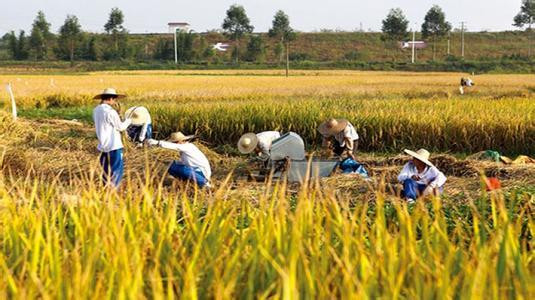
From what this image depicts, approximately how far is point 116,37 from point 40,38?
324 inches

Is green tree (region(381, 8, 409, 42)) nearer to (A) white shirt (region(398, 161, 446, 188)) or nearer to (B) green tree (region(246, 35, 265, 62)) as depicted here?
(B) green tree (region(246, 35, 265, 62))

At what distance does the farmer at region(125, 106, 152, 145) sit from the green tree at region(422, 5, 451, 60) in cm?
6614

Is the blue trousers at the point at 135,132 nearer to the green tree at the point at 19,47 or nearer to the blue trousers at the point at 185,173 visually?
the blue trousers at the point at 185,173

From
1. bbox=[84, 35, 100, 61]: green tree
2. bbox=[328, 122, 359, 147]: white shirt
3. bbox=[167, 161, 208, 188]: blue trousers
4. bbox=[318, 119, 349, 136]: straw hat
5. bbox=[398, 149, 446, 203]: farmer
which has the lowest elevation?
bbox=[167, 161, 208, 188]: blue trousers

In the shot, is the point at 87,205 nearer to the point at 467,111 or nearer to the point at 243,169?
the point at 243,169

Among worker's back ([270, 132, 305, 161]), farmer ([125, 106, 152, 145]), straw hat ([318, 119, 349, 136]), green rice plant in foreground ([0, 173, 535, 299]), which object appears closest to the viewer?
green rice plant in foreground ([0, 173, 535, 299])

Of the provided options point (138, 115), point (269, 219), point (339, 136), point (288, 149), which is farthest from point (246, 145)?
point (269, 219)

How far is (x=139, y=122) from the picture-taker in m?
10.7

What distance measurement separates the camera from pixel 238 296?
2.68 meters

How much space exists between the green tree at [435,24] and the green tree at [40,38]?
36.9 m

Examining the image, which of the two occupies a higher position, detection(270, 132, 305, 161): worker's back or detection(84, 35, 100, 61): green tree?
detection(84, 35, 100, 61): green tree

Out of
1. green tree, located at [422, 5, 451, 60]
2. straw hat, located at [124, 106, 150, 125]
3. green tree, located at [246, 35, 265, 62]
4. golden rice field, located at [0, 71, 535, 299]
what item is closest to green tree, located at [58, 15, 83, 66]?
green tree, located at [246, 35, 265, 62]

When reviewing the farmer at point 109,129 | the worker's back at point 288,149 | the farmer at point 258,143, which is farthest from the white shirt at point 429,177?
the farmer at point 109,129

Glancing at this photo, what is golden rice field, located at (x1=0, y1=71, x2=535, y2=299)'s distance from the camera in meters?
2.54
